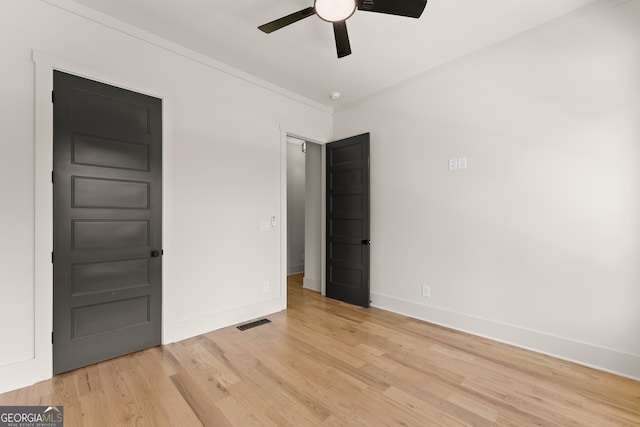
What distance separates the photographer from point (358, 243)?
4055mm

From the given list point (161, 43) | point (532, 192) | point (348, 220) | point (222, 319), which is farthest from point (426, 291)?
point (161, 43)

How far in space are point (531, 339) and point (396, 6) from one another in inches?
Answer: 124

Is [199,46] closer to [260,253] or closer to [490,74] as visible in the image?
[260,253]

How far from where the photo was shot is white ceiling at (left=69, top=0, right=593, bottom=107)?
2369mm

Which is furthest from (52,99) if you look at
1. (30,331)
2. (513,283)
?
(513,283)

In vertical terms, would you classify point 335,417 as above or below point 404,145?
below

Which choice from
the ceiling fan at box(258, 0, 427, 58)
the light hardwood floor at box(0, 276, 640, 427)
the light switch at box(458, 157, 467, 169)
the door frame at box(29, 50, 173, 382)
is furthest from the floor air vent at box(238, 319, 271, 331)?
the ceiling fan at box(258, 0, 427, 58)

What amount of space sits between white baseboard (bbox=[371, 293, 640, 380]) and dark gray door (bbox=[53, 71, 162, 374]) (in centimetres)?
296

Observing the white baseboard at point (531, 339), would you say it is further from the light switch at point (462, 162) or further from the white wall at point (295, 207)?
the white wall at point (295, 207)

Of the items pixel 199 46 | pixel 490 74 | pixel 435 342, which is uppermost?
pixel 199 46

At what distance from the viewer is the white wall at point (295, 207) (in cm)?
620

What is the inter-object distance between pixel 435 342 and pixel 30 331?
3484mm

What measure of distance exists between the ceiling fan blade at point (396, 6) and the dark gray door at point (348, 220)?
2.01m

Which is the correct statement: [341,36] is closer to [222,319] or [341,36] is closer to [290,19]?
[290,19]
